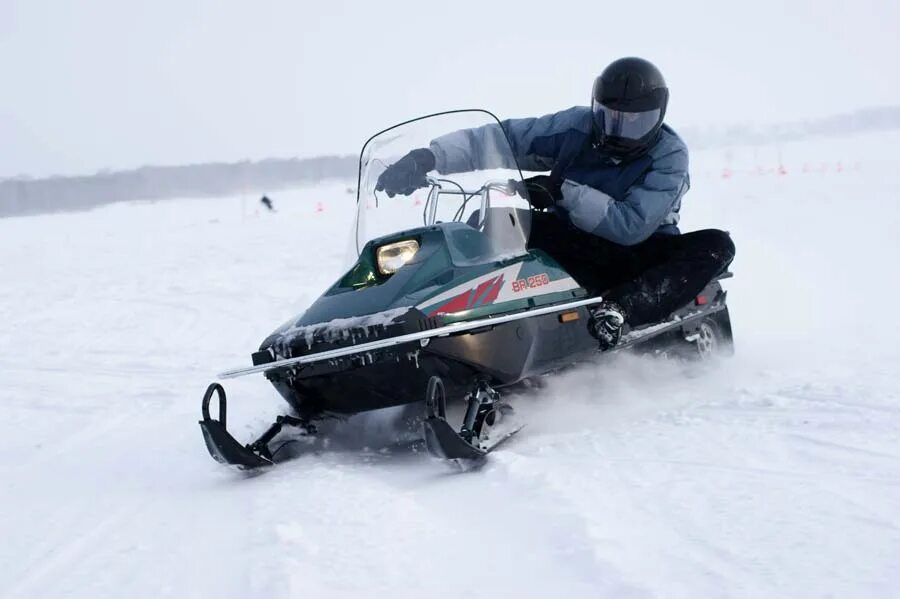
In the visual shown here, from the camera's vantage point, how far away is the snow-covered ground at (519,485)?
8.22ft

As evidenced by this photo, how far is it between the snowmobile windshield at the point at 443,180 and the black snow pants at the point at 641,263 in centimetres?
44

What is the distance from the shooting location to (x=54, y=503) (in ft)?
12.9

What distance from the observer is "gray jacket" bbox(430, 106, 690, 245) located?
489 cm

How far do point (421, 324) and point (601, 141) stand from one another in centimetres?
193

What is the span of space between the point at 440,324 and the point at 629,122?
185 cm

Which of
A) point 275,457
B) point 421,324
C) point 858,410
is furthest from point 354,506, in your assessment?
point 858,410

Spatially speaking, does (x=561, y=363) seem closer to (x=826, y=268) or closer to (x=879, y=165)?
(x=826, y=268)

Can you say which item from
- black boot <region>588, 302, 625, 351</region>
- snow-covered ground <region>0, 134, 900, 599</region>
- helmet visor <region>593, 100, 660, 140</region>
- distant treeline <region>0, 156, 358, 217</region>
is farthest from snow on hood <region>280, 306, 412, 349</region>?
distant treeline <region>0, 156, 358, 217</region>

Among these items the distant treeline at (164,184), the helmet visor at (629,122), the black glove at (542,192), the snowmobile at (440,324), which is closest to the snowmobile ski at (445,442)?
the snowmobile at (440,324)

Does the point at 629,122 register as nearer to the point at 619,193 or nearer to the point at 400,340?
the point at 619,193

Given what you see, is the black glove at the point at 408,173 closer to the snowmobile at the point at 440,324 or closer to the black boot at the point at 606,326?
the snowmobile at the point at 440,324

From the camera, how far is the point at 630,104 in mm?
5035

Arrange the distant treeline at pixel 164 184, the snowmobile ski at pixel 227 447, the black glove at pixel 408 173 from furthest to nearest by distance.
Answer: the distant treeline at pixel 164 184 → the black glove at pixel 408 173 → the snowmobile ski at pixel 227 447

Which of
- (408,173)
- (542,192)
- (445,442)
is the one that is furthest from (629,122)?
(445,442)
